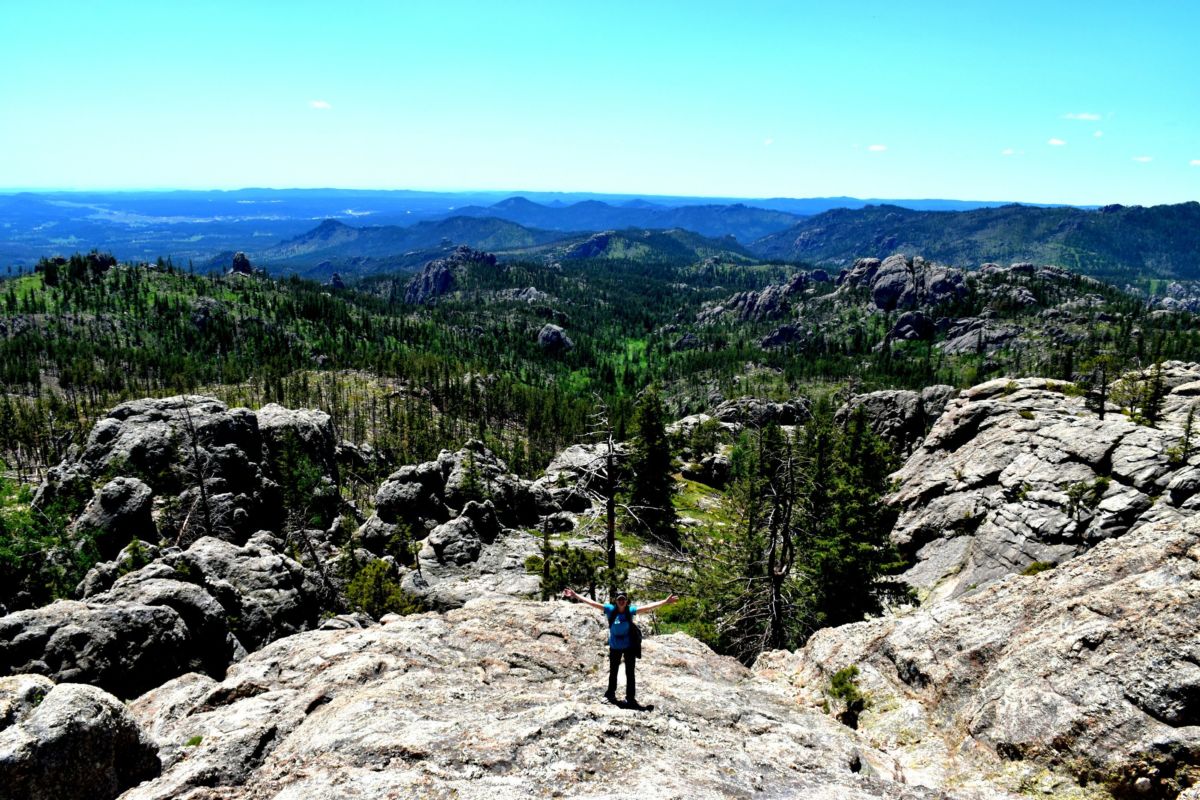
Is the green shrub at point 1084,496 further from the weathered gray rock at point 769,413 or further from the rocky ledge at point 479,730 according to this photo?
the weathered gray rock at point 769,413

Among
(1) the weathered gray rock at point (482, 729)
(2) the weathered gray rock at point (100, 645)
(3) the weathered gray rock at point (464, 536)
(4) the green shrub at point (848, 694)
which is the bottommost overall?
(3) the weathered gray rock at point (464, 536)

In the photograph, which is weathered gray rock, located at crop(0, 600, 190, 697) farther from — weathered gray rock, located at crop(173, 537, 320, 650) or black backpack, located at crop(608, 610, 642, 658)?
black backpack, located at crop(608, 610, 642, 658)

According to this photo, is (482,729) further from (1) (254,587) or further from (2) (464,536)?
(2) (464,536)

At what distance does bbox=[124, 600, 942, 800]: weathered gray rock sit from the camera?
48.9ft

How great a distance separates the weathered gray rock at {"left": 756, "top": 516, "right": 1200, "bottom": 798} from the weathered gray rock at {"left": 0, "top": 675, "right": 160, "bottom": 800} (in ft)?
72.4

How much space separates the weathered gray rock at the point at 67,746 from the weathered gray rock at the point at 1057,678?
2207cm

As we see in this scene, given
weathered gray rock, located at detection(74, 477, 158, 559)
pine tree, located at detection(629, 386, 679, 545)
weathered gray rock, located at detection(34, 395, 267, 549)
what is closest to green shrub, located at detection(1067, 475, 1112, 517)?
pine tree, located at detection(629, 386, 679, 545)

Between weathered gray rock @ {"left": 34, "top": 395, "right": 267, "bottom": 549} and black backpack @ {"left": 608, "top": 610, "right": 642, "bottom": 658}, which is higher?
black backpack @ {"left": 608, "top": 610, "right": 642, "bottom": 658}

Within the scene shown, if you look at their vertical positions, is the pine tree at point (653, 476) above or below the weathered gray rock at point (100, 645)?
below

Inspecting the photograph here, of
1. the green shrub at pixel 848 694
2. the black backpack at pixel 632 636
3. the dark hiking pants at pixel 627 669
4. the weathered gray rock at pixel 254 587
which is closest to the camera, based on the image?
the black backpack at pixel 632 636

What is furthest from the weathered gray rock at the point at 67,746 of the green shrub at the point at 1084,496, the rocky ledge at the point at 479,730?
the green shrub at the point at 1084,496

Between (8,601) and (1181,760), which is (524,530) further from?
(1181,760)

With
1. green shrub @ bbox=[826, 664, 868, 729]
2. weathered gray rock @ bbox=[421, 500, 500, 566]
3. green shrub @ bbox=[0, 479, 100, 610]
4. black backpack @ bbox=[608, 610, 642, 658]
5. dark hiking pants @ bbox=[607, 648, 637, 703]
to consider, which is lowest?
weathered gray rock @ bbox=[421, 500, 500, 566]

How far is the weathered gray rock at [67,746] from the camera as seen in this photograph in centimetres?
1430
